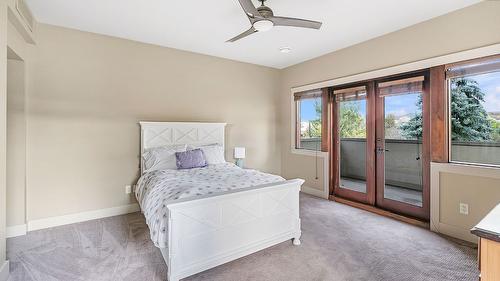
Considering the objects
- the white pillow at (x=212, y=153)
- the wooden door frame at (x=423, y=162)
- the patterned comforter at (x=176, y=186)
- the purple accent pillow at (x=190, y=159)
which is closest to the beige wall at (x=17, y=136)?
the patterned comforter at (x=176, y=186)

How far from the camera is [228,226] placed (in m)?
2.26

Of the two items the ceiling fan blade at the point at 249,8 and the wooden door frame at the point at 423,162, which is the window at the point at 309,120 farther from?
the ceiling fan blade at the point at 249,8

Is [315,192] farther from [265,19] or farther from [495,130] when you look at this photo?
[265,19]

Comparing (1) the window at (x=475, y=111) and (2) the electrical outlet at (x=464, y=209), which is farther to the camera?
(2) the electrical outlet at (x=464, y=209)

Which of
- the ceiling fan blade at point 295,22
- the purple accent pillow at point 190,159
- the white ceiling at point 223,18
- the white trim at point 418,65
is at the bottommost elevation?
the purple accent pillow at point 190,159

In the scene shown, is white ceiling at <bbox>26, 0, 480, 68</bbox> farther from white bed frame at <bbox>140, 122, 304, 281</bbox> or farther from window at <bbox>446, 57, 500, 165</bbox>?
white bed frame at <bbox>140, 122, 304, 281</bbox>

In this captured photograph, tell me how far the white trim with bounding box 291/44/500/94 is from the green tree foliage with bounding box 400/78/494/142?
272mm

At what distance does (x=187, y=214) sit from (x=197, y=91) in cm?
279

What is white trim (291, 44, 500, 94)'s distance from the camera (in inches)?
102

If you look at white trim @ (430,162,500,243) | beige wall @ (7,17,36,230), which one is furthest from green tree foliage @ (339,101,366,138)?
beige wall @ (7,17,36,230)

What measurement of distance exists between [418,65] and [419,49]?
0.21 metres

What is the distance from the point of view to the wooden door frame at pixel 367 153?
377cm

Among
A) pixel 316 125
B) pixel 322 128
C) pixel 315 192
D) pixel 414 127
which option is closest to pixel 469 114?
pixel 414 127

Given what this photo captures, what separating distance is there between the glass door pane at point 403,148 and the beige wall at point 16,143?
494 centimetres
